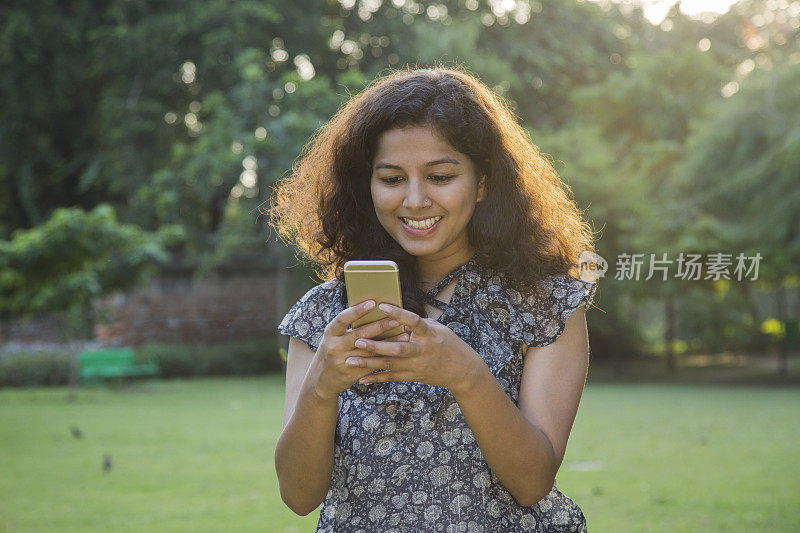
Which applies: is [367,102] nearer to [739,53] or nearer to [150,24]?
[150,24]

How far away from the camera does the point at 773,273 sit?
611 inches

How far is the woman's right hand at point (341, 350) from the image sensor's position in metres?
1.51

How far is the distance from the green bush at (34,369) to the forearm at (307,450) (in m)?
16.3

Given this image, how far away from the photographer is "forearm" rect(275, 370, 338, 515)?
67.4 inches

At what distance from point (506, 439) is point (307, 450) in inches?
15.7

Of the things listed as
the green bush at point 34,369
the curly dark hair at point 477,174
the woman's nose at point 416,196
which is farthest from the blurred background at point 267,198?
the woman's nose at point 416,196

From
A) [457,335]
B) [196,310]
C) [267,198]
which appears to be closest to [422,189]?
[457,335]

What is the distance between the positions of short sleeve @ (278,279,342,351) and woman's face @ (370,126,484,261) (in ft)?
0.78

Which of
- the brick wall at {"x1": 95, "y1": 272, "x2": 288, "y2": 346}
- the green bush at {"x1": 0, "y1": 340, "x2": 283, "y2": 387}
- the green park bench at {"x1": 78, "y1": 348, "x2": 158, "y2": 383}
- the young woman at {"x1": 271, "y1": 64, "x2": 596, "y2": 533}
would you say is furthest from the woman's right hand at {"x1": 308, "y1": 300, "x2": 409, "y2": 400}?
the brick wall at {"x1": 95, "y1": 272, "x2": 288, "y2": 346}

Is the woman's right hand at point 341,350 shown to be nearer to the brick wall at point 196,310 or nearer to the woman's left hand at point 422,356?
the woman's left hand at point 422,356

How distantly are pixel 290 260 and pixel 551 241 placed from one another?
52.0 feet

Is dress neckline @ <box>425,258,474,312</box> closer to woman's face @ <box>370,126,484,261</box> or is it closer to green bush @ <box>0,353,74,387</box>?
woman's face @ <box>370,126,484,261</box>

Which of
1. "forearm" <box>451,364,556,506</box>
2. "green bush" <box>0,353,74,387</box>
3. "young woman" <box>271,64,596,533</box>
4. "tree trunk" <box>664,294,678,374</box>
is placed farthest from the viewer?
"tree trunk" <box>664,294,678,374</box>

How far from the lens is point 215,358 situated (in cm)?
1878
